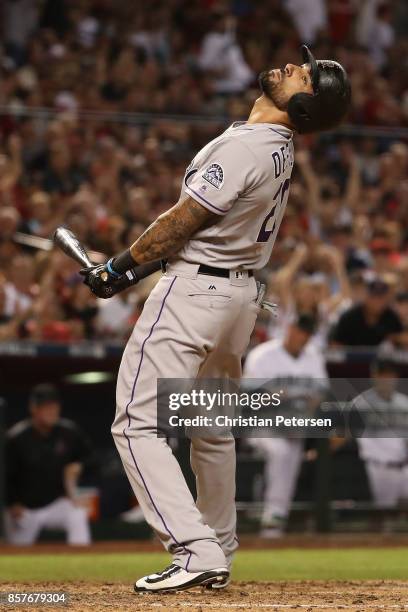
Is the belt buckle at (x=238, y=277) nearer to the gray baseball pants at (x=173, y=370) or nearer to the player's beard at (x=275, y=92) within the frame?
the gray baseball pants at (x=173, y=370)

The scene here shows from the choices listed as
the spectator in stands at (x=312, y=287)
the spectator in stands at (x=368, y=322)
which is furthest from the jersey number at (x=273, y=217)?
the spectator in stands at (x=368, y=322)

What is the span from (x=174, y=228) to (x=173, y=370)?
0.53 m

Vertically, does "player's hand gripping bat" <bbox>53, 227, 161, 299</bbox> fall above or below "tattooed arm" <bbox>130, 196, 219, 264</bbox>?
below

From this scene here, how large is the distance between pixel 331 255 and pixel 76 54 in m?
3.73

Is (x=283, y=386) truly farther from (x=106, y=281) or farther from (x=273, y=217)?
(x=106, y=281)

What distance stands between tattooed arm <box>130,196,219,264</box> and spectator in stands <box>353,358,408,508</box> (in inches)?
202

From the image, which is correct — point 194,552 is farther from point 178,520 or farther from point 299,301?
point 299,301

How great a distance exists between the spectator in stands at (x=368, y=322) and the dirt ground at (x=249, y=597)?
5.27 metres

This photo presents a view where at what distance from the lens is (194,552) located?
14.9ft

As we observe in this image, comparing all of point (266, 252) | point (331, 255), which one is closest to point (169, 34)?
point (331, 255)

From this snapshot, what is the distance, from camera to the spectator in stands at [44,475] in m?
9.21

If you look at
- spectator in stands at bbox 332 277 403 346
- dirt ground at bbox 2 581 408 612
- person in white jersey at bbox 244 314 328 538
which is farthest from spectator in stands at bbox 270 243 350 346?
dirt ground at bbox 2 581 408 612

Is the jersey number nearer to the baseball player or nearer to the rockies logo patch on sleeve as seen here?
the baseball player

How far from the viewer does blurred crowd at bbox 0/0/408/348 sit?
33.2ft
